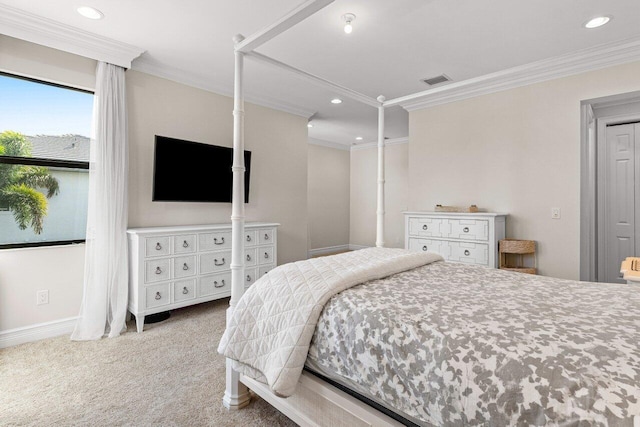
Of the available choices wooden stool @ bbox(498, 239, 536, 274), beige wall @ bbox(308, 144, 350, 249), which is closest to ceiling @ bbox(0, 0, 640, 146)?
wooden stool @ bbox(498, 239, 536, 274)

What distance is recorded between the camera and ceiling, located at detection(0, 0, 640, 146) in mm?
2338

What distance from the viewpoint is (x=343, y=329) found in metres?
1.28

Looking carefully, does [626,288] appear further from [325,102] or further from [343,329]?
[325,102]

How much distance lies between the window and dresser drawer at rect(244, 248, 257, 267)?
1548 mm

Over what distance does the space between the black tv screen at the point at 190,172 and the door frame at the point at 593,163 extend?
3.88 meters

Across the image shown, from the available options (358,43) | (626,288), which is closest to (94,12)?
(358,43)

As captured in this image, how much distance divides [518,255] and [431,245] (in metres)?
0.94

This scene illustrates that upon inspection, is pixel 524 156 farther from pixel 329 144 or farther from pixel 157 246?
pixel 329 144

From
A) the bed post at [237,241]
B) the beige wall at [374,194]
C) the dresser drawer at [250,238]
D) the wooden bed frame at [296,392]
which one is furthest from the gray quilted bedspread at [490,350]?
the beige wall at [374,194]

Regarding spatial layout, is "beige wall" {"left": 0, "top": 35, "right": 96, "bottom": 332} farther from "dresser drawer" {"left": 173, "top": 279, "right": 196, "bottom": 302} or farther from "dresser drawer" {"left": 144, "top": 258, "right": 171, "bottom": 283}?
"dresser drawer" {"left": 173, "top": 279, "right": 196, "bottom": 302}

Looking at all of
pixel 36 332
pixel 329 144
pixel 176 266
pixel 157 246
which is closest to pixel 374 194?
pixel 329 144

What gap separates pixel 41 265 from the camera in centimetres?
274

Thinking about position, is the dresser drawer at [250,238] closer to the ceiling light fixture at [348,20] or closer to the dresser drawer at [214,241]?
the dresser drawer at [214,241]

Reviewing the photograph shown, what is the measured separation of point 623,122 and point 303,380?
4.47m
